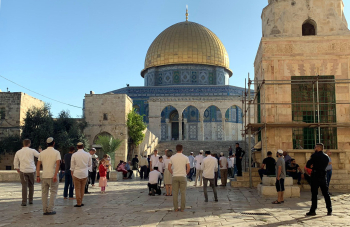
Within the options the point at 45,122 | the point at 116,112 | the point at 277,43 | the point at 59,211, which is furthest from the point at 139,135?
the point at 59,211

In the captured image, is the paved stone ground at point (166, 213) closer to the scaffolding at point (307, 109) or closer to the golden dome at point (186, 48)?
the scaffolding at point (307, 109)

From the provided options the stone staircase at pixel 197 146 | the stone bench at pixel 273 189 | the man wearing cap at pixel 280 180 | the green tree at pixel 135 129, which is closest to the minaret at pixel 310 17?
the stone bench at pixel 273 189

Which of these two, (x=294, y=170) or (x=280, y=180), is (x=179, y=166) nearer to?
(x=280, y=180)

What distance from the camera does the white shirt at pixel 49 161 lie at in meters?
7.10

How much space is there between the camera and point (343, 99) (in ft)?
39.7

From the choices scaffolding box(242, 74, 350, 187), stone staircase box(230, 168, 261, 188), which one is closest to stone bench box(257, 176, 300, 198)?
scaffolding box(242, 74, 350, 187)

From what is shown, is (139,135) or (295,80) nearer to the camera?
(295,80)

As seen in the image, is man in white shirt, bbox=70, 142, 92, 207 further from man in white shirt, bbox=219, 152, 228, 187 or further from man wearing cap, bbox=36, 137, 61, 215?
man in white shirt, bbox=219, 152, 228, 187

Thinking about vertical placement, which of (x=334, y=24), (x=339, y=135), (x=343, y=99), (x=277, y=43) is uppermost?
(x=334, y=24)

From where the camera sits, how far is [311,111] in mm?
12711

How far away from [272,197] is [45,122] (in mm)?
16144

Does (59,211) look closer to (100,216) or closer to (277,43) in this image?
(100,216)

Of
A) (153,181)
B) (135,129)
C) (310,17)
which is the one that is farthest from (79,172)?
(135,129)

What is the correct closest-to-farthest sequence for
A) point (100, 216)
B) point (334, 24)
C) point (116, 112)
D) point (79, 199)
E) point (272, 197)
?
→ point (100, 216) < point (79, 199) < point (272, 197) < point (334, 24) < point (116, 112)
